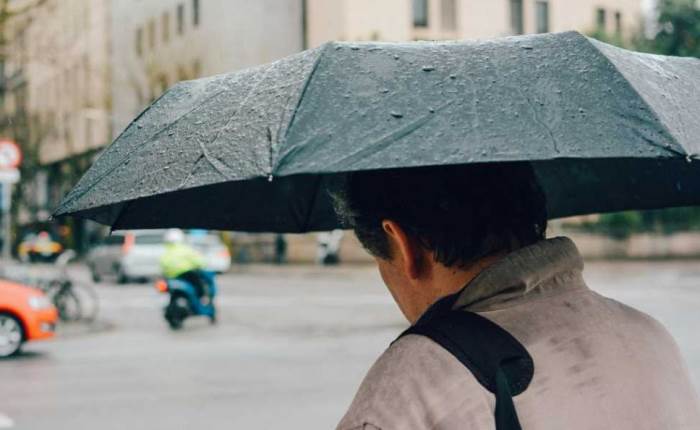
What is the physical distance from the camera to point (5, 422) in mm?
8625

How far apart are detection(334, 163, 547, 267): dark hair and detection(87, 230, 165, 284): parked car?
28.8 m

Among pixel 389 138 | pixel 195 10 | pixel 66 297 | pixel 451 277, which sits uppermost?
pixel 195 10

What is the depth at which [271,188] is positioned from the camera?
3.09 meters

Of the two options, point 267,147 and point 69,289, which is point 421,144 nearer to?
point 267,147

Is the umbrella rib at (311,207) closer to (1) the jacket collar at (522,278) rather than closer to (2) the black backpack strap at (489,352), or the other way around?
(1) the jacket collar at (522,278)

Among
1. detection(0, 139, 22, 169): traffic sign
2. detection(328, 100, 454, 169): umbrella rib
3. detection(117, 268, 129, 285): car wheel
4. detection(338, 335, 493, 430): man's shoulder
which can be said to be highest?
detection(328, 100, 454, 169): umbrella rib

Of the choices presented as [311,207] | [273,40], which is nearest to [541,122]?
[311,207]

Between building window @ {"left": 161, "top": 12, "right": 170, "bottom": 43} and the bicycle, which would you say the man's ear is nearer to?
the bicycle

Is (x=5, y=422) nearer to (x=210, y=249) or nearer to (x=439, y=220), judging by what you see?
(x=439, y=220)

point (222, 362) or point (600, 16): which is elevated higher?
point (600, 16)

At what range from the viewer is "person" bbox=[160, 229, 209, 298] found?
17.8 meters

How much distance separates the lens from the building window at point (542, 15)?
155 ft

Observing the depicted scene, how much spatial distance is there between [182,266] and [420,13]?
29.0 meters

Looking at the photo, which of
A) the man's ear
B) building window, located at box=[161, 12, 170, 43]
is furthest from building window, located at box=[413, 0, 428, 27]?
the man's ear
